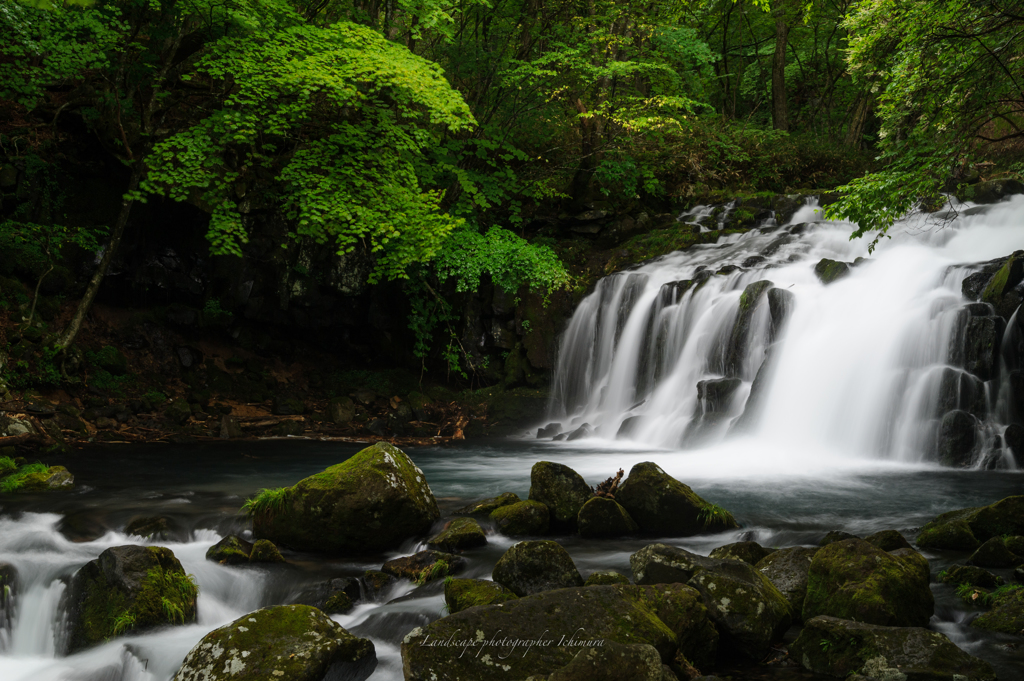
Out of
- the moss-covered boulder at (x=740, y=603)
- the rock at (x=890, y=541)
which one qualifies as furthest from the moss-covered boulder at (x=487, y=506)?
the rock at (x=890, y=541)

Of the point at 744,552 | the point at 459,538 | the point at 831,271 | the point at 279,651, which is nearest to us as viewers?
the point at 279,651

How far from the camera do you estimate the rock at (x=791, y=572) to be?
14.6ft

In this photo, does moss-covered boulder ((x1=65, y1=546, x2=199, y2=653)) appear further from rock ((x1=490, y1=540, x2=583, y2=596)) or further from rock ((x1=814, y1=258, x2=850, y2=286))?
rock ((x1=814, y1=258, x2=850, y2=286))

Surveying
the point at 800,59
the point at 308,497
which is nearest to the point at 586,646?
the point at 308,497

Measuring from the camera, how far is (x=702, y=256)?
50.1 feet

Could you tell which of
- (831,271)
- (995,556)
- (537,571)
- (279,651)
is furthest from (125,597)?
(831,271)

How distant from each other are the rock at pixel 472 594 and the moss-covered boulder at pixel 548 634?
20.9 inches

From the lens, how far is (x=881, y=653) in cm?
353

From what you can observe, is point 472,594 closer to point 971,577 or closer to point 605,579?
point 605,579

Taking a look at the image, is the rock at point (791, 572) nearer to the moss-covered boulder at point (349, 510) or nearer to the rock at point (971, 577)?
the rock at point (971, 577)

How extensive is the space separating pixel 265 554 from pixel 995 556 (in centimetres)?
560

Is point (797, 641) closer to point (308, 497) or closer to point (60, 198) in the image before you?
point (308, 497)

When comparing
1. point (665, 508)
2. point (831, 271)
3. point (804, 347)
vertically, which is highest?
point (831, 271)

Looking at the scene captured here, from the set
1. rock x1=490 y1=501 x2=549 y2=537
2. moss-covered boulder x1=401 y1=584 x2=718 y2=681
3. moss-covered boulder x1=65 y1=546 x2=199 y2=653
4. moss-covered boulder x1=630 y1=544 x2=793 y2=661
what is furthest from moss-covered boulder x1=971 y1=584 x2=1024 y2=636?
moss-covered boulder x1=65 y1=546 x2=199 y2=653
